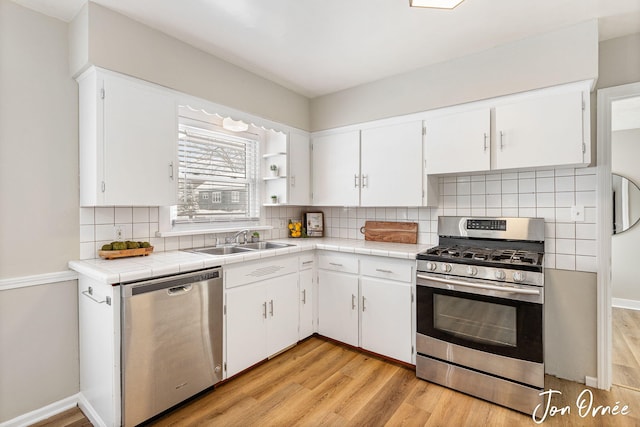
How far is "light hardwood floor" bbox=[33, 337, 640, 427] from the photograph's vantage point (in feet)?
6.20

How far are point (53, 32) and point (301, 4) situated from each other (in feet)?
5.20

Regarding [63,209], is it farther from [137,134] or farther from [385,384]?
[385,384]

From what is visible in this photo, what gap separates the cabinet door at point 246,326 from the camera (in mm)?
2264

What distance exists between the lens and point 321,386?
2258 millimetres

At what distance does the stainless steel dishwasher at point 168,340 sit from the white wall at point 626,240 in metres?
4.58

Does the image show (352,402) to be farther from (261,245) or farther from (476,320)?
(261,245)

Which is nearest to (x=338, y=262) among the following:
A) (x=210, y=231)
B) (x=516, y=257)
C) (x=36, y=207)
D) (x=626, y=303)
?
(x=210, y=231)

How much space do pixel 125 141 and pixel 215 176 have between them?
0.95 m

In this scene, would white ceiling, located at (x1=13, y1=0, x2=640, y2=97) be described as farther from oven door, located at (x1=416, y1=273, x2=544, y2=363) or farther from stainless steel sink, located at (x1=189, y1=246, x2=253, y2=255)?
oven door, located at (x1=416, y1=273, x2=544, y2=363)

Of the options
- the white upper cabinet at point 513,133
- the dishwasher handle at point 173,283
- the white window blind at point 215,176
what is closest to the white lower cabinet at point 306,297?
the white window blind at point 215,176

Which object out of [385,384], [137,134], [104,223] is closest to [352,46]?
[137,134]

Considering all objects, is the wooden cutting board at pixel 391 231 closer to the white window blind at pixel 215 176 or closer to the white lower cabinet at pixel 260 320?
the white lower cabinet at pixel 260 320

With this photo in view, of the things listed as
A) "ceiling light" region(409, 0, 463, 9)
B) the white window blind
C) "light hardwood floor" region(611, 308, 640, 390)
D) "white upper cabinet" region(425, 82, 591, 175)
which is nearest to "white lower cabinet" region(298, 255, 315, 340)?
the white window blind

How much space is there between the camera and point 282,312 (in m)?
2.68
